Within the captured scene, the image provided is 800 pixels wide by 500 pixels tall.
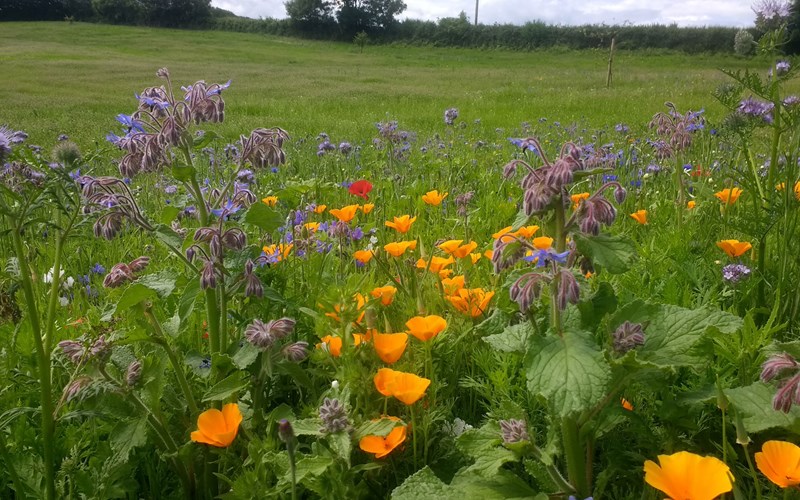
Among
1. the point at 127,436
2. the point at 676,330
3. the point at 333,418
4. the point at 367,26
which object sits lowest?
the point at 127,436

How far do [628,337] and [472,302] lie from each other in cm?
81

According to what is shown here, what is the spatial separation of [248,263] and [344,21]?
67.0 meters

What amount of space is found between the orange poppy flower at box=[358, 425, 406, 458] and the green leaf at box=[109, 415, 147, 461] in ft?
1.78

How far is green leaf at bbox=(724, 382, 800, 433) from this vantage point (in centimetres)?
139

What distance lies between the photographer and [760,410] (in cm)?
143

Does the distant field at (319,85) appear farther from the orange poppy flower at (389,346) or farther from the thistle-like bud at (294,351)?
the thistle-like bud at (294,351)

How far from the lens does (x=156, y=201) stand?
171 inches

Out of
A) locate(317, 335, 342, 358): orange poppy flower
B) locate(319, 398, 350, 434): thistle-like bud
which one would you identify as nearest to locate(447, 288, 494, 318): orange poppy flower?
locate(317, 335, 342, 358): orange poppy flower

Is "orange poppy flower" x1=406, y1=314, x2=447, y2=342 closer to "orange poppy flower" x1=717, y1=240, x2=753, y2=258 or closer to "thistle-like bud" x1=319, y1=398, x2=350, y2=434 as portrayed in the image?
"thistle-like bud" x1=319, y1=398, x2=350, y2=434

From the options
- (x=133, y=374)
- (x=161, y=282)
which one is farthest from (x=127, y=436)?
(x=161, y=282)

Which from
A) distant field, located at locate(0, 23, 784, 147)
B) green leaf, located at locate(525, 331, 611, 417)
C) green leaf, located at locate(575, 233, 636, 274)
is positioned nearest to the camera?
green leaf, located at locate(525, 331, 611, 417)

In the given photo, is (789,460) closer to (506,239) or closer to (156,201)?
(506,239)

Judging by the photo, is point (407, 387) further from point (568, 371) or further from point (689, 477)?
point (689, 477)

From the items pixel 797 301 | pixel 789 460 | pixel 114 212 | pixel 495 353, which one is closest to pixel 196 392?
pixel 114 212
